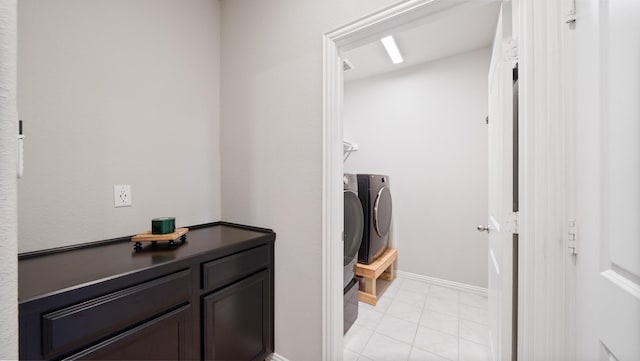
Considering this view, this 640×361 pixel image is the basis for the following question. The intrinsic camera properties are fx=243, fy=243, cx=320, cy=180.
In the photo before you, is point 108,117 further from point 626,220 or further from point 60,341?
point 626,220

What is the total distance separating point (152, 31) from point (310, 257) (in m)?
1.70

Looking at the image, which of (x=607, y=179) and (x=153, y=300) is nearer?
(x=607, y=179)

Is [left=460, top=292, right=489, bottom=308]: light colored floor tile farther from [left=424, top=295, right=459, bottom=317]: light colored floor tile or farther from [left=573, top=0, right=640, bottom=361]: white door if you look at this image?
[left=573, top=0, right=640, bottom=361]: white door

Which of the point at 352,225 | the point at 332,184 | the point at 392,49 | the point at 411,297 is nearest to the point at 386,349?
the point at 411,297

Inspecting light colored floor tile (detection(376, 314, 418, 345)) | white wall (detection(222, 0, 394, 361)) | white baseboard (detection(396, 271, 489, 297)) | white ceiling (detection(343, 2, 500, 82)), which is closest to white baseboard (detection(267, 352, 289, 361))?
white wall (detection(222, 0, 394, 361))

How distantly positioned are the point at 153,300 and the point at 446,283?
9.16 feet

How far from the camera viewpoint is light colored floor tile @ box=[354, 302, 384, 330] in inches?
81.6

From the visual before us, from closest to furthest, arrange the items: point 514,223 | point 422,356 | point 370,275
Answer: point 514,223 < point 422,356 < point 370,275

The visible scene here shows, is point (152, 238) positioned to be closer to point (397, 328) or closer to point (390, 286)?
point (397, 328)

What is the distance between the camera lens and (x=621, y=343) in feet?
1.94

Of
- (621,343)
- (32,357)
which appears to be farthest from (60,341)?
(621,343)

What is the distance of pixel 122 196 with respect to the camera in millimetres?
Result: 1390

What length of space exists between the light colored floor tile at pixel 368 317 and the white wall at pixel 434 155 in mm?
894

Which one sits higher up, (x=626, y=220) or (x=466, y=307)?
(x=626, y=220)
